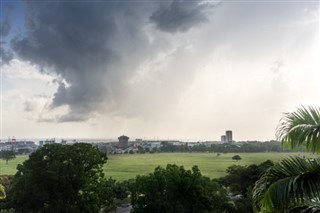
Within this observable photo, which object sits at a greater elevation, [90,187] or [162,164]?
[90,187]

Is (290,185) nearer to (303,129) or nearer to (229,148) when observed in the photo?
(303,129)

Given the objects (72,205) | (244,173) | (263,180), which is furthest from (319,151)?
(244,173)

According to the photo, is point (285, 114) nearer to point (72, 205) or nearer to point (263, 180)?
point (263, 180)

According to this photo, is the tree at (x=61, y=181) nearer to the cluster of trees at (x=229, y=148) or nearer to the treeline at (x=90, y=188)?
the treeline at (x=90, y=188)

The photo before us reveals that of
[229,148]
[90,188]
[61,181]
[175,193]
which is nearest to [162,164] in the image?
[229,148]

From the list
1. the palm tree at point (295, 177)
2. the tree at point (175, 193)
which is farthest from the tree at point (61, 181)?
the palm tree at point (295, 177)
